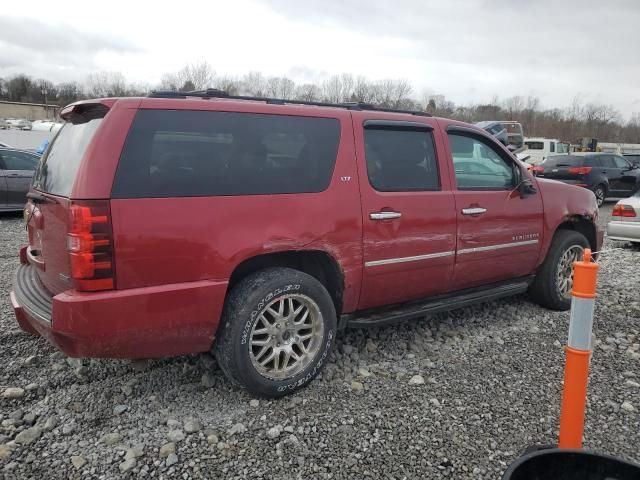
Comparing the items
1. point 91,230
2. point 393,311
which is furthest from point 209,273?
point 393,311

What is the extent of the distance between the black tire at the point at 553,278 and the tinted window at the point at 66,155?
4.09 meters

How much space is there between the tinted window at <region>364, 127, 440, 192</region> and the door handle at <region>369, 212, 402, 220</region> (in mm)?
178

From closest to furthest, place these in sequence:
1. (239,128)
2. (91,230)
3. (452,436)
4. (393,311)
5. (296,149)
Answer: (91,230)
(452,436)
(239,128)
(296,149)
(393,311)

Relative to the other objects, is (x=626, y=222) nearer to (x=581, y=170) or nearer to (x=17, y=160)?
(x=581, y=170)

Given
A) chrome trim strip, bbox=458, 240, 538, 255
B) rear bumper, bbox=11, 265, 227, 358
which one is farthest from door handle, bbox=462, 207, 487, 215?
rear bumper, bbox=11, 265, 227, 358

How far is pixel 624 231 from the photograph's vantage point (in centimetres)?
845

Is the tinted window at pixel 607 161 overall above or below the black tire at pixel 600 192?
above

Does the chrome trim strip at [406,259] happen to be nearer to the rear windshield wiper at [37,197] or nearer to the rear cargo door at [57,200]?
the rear cargo door at [57,200]

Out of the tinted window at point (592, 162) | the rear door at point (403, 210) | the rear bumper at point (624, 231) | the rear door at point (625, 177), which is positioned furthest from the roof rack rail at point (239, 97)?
the rear door at point (625, 177)

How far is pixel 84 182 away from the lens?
2.61 metres

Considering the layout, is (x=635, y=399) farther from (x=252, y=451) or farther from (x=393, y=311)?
(x=252, y=451)

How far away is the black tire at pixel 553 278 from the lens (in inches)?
195

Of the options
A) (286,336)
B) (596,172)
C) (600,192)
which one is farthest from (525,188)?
(600,192)

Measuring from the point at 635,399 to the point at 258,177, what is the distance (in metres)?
2.78
